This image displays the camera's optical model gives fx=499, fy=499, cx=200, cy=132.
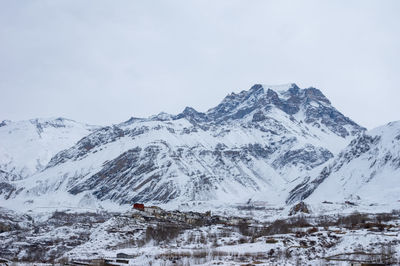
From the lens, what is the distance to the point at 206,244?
8831 cm

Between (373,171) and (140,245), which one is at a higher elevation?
(373,171)

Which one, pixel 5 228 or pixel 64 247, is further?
pixel 5 228

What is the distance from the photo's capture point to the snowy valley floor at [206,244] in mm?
66375

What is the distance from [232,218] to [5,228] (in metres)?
64.7

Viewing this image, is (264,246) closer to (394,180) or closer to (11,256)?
(11,256)

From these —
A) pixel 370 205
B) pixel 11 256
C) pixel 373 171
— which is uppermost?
pixel 373 171

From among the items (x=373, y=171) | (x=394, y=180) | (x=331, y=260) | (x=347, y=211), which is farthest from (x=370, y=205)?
(x=331, y=260)

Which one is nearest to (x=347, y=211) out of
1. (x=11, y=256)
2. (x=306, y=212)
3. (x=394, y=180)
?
(x=306, y=212)

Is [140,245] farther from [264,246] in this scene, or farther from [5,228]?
[5,228]

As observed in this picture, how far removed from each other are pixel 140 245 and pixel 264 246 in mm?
28709

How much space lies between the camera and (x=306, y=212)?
5512 inches

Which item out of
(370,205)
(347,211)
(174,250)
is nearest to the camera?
(174,250)

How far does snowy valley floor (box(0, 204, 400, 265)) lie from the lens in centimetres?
6638

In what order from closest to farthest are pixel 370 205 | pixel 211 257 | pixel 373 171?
pixel 211 257, pixel 370 205, pixel 373 171
